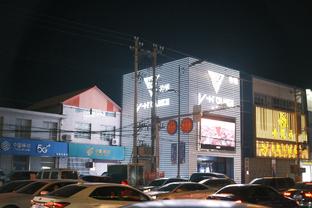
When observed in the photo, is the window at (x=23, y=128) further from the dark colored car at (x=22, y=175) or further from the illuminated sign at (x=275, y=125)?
the illuminated sign at (x=275, y=125)

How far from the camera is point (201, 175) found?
35188 millimetres

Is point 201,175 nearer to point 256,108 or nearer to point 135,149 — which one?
point 135,149

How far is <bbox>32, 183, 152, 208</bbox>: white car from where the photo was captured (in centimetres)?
1262

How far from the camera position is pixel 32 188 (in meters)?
16.8

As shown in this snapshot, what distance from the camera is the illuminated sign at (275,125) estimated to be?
54562 millimetres

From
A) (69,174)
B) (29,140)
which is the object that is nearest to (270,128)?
(29,140)

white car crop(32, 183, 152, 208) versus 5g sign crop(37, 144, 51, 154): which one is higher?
5g sign crop(37, 144, 51, 154)

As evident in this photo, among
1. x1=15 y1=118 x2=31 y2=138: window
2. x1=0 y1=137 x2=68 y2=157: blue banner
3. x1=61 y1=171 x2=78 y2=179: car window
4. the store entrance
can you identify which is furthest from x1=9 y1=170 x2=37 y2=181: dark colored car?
the store entrance

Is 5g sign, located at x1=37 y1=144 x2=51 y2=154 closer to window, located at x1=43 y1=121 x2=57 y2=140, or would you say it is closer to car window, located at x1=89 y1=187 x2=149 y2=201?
window, located at x1=43 y1=121 x2=57 y2=140

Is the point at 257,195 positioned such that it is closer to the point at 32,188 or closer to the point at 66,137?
the point at 32,188

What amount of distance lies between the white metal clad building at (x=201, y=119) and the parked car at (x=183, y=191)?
20.8m

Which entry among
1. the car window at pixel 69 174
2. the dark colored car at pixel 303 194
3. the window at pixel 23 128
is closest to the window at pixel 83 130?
A: the window at pixel 23 128

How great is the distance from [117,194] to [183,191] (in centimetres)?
933

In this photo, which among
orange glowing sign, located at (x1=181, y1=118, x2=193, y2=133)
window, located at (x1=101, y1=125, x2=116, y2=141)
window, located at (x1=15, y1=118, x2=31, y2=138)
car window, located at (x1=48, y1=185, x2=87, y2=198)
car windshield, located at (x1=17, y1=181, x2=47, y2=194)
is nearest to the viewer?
car window, located at (x1=48, y1=185, x2=87, y2=198)
